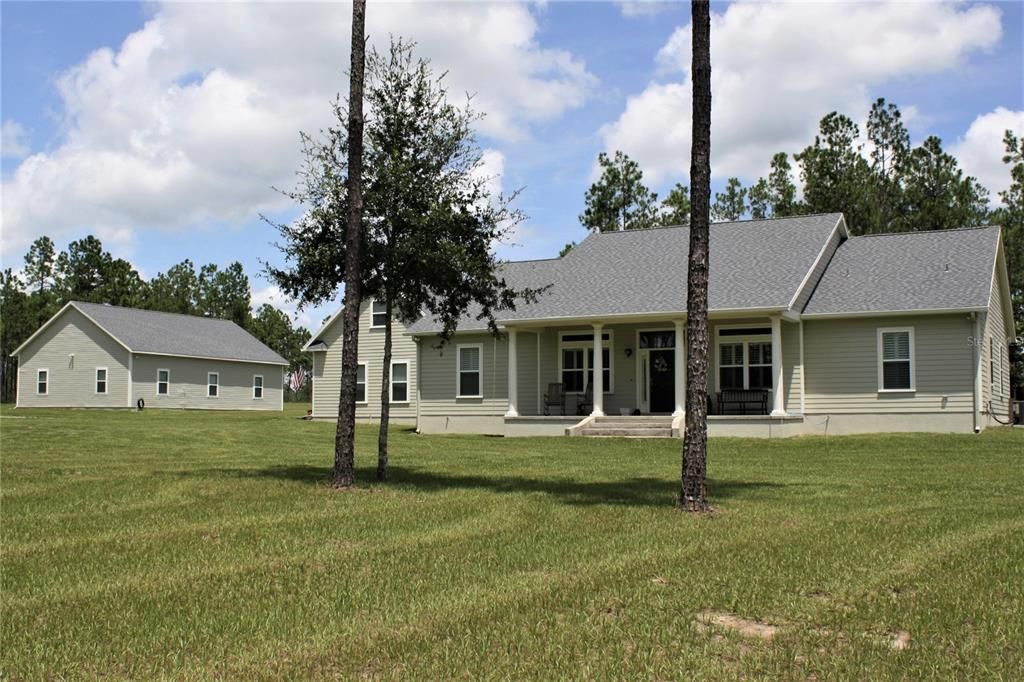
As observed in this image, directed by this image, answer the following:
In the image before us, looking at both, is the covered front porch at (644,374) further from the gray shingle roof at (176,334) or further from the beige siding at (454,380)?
the gray shingle roof at (176,334)

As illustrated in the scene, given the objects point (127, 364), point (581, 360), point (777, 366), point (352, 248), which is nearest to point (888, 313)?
point (777, 366)

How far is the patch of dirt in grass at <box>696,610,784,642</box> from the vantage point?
221 inches

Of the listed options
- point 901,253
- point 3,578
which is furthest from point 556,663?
point 901,253

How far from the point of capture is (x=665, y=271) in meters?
27.4

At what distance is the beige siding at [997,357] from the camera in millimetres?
24781

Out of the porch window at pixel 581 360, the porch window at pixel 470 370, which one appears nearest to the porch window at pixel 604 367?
the porch window at pixel 581 360

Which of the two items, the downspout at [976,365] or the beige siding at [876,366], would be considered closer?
the downspout at [976,365]

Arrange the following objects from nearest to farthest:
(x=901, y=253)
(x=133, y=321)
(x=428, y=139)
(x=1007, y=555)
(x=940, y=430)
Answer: (x=1007, y=555) → (x=428, y=139) → (x=940, y=430) → (x=901, y=253) → (x=133, y=321)

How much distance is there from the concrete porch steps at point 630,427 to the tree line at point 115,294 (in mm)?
52361

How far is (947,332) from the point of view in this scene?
23.5m

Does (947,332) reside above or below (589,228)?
below

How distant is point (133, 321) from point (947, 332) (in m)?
38.1

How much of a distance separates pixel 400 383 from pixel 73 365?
21234 millimetres

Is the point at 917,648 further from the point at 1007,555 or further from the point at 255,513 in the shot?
the point at 255,513
